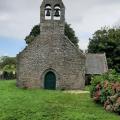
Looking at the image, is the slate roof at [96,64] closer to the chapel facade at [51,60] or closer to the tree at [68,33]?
the chapel facade at [51,60]

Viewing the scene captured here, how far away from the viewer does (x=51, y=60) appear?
4509cm

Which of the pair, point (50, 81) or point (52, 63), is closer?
point (52, 63)

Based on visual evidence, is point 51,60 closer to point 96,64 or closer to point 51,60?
point 51,60

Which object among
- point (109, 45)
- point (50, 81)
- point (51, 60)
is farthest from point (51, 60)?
point (109, 45)

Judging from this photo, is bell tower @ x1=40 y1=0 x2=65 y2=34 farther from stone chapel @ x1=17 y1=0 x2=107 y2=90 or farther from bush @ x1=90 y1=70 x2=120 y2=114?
bush @ x1=90 y1=70 x2=120 y2=114

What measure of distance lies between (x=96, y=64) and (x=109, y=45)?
15.5 metres

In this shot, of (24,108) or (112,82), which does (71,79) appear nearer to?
(112,82)

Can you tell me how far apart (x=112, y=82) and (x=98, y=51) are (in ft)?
132

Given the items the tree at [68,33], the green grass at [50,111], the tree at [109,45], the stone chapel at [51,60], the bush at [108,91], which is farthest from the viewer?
the tree at [68,33]

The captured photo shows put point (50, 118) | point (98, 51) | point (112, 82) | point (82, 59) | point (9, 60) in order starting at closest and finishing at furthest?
point (50, 118) < point (112, 82) < point (82, 59) < point (98, 51) < point (9, 60)

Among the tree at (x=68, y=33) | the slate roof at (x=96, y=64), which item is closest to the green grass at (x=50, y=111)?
the slate roof at (x=96, y=64)

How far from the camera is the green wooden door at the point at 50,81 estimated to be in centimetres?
4522

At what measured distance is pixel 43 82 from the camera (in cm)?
4538

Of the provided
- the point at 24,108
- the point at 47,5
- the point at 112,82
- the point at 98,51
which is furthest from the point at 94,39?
the point at 24,108
